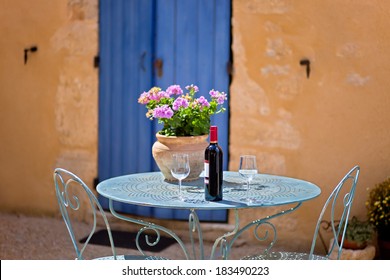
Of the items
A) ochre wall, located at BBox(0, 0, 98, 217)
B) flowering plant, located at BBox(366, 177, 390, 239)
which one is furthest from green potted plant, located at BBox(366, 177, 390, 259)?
ochre wall, located at BBox(0, 0, 98, 217)

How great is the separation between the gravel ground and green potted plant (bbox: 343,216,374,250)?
811mm

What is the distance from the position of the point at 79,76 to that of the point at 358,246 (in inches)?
107

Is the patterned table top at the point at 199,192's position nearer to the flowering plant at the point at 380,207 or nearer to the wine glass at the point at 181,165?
the wine glass at the point at 181,165

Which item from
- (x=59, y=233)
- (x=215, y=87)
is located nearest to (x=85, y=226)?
(x=59, y=233)

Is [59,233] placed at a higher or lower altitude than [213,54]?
lower

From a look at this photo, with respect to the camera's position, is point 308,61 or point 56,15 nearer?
point 308,61

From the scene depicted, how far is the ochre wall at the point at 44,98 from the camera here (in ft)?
18.4

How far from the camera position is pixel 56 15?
5734mm

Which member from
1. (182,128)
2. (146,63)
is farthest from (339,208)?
(182,128)

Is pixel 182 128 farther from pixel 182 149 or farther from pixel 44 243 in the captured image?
pixel 44 243

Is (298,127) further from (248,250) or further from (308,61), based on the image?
(248,250)

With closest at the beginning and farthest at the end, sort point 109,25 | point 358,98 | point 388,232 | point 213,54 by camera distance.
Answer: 1. point 388,232
2. point 358,98
3. point 213,54
4. point 109,25

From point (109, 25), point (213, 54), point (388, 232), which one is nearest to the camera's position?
point (388, 232)

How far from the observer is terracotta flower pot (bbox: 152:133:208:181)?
3.22 metres
